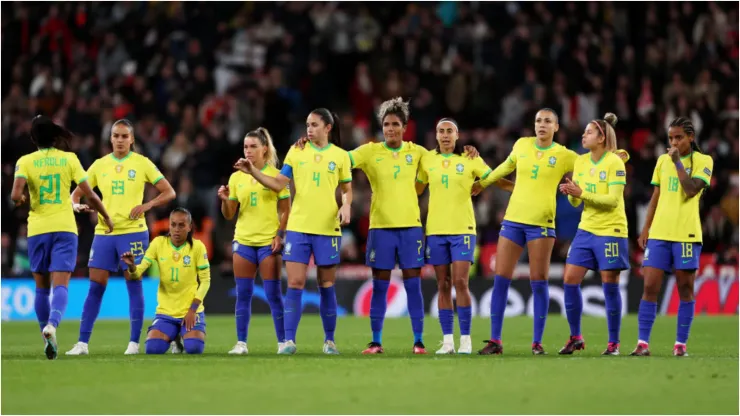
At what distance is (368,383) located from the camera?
28.1ft

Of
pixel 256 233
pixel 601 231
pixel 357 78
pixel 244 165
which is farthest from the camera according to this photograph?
pixel 357 78

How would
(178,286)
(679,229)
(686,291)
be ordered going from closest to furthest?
(679,229) < (686,291) < (178,286)

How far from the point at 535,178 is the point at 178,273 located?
11.1 feet

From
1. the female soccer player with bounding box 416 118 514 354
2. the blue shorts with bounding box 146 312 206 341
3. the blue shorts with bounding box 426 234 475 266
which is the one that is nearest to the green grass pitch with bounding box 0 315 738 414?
the blue shorts with bounding box 146 312 206 341

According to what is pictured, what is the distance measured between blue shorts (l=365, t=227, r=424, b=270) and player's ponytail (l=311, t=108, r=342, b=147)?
93 centimetres

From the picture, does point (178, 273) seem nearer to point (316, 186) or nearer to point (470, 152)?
point (316, 186)

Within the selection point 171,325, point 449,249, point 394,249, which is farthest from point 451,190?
point 171,325

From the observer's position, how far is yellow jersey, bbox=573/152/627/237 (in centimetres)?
1109

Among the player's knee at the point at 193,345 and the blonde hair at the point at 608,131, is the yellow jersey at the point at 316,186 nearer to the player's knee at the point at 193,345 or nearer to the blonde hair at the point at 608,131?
the player's knee at the point at 193,345

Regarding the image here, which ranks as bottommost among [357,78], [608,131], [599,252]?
[599,252]

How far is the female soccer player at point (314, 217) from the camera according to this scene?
435 inches

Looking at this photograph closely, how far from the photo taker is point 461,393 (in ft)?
26.3

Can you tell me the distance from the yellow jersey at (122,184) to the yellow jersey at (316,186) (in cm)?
146

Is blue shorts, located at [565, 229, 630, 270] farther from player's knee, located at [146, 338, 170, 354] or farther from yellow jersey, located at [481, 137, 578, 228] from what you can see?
player's knee, located at [146, 338, 170, 354]
